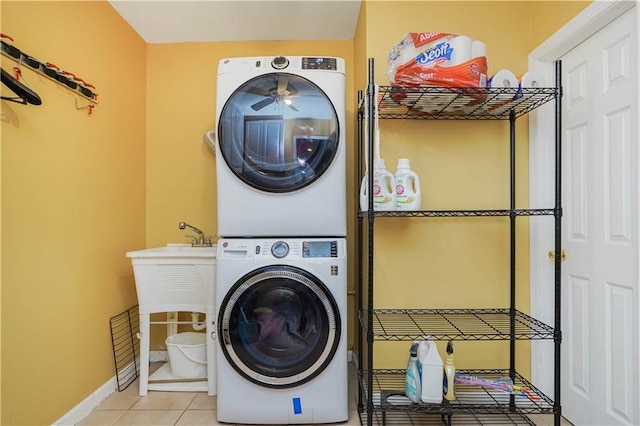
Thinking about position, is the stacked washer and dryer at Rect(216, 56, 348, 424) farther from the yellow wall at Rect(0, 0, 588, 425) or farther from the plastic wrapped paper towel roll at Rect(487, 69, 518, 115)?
the plastic wrapped paper towel roll at Rect(487, 69, 518, 115)

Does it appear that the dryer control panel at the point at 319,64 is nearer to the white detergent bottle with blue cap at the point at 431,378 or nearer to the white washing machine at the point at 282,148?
the white washing machine at the point at 282,148

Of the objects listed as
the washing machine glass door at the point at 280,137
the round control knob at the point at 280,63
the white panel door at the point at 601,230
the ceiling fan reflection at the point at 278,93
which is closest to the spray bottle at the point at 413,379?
the white panel door at the point at 601,230

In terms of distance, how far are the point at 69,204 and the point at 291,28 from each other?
1.77m

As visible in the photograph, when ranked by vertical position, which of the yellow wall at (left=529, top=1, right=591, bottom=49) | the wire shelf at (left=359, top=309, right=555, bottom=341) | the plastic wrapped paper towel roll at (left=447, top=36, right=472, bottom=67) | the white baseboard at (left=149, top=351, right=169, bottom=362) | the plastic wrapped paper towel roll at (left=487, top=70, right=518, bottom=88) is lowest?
the white baseboard at (left=149, top=351, right=169, bottom=362)

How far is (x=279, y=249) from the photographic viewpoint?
1844 mm

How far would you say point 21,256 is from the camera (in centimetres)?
160

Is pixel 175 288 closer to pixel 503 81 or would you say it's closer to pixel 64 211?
pixel 64 211

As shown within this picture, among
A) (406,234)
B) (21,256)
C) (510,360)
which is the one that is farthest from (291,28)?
(510,360)

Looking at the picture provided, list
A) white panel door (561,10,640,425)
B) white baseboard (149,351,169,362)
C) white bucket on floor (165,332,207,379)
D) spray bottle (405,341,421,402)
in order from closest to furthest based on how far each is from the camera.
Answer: white panel door (561,10,640,425) < spray bottle (405,341,421,402) < white bucket on floor (165,332,207,379) < white baseboard (149,351,169,362)

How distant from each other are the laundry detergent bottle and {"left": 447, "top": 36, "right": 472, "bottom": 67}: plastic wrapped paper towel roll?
0.48m

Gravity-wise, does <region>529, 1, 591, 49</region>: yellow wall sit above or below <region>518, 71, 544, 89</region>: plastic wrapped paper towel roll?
above

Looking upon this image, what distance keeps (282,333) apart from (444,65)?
1.46m

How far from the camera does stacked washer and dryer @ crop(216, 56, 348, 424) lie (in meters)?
1.81

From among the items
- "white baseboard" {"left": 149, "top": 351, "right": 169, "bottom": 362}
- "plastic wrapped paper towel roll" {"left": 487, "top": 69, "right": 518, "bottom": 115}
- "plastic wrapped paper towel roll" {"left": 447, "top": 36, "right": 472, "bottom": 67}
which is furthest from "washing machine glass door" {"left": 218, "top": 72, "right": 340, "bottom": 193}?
"white baseboard" {"left": 149, "top": 351, "right": 169, "bottom": 362}
